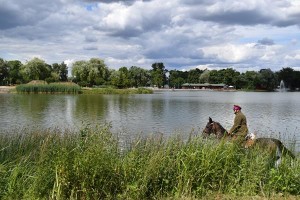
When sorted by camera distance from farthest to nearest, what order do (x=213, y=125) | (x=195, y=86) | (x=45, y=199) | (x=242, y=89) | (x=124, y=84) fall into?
(x=195, y=86)
(x=242, y=89)
(x=124, y=84)
(x=213, y=125)
(x=45, y=199)

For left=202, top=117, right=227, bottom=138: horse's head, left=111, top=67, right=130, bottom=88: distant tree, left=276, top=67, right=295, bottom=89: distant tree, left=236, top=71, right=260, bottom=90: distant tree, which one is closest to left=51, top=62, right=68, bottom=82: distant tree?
left=111, top=67, right=130, bottom=88: distant tree

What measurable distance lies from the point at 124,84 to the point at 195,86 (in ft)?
291

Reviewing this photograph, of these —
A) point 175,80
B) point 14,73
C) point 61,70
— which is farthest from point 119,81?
point 175,80

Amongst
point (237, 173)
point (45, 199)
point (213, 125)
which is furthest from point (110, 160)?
point (213, 125)

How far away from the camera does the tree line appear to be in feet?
362

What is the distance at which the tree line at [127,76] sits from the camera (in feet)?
362

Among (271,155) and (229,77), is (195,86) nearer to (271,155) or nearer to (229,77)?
(229,77)

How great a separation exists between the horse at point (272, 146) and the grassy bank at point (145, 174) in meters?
0.96

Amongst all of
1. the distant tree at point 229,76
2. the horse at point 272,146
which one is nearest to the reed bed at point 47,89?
the horse at point 272,146

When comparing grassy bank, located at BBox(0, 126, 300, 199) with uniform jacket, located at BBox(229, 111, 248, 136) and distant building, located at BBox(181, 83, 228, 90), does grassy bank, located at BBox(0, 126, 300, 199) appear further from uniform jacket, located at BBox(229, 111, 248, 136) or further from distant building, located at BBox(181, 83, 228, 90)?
distant building, located at BBox(181, 83, 228, 90)

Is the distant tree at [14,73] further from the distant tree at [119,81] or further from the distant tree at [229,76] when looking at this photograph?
the distant tree at [229,76]

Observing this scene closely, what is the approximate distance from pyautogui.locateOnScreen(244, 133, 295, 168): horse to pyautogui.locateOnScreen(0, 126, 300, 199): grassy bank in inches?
37.8

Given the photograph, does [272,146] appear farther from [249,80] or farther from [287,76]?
[287,76]

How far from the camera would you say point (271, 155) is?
1032 centimetres
